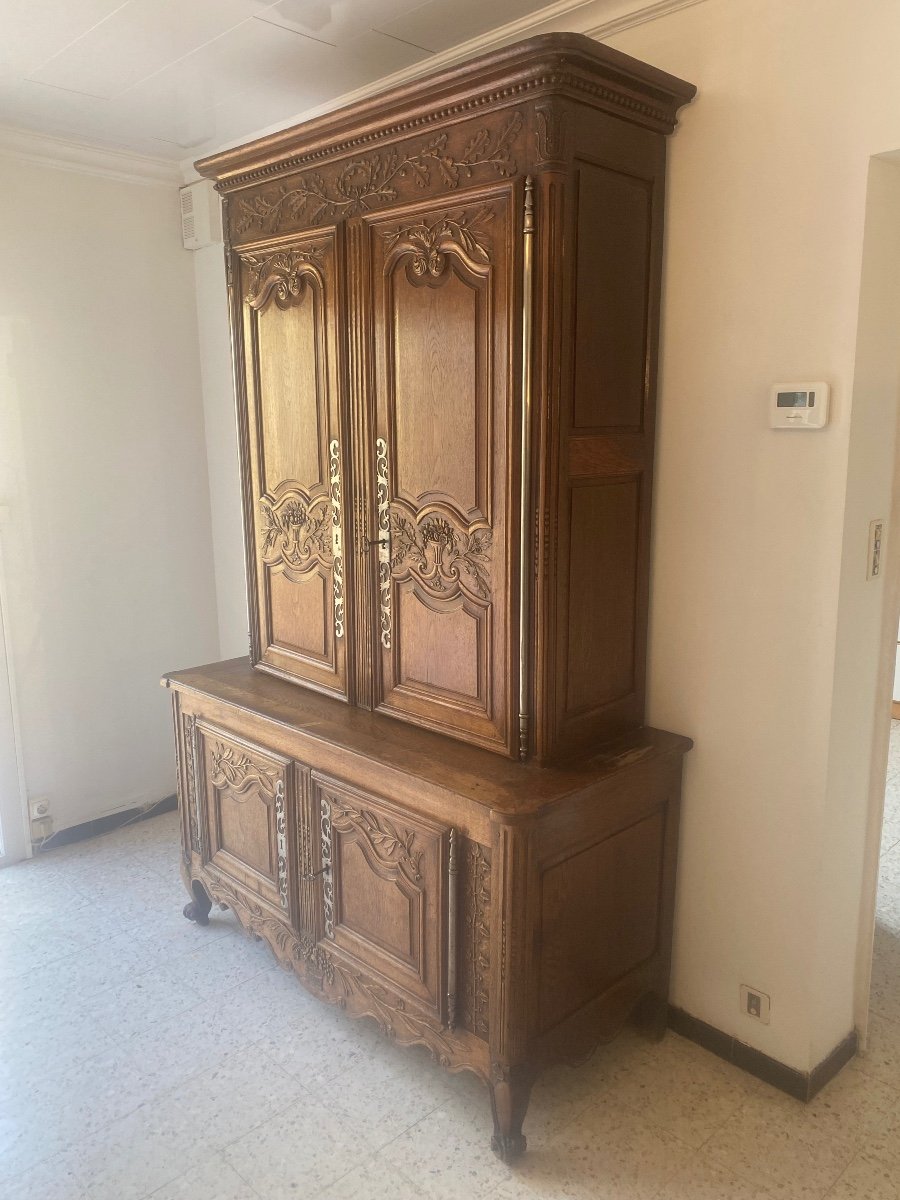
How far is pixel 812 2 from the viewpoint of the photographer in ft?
5.79

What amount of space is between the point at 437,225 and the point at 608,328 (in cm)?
45

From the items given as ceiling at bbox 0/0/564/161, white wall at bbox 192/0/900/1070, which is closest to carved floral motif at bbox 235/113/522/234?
ceiling at bbox 0/0/564/161

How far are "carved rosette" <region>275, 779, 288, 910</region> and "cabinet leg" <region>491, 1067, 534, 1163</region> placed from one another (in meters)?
0.79

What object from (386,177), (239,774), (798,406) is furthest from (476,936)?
(386,177)

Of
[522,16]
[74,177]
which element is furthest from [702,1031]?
[74,177]

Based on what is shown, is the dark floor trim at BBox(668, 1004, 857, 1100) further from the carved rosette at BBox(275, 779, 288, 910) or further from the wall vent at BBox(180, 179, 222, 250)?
the wall vent at BBox(180, 179, 222, 250)

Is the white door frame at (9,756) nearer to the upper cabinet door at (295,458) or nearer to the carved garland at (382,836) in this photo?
the upper cabinet door at (295,458)

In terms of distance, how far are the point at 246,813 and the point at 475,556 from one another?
111 cm

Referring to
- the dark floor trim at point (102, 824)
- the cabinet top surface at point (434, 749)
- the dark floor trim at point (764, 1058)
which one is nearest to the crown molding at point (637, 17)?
the cabinet top surface at point (434, 749)

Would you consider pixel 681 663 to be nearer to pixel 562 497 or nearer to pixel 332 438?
pixel 562 497

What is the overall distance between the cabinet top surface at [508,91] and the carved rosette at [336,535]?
74 cm

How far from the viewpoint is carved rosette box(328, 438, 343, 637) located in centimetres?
233

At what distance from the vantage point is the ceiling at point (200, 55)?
7.00 ft

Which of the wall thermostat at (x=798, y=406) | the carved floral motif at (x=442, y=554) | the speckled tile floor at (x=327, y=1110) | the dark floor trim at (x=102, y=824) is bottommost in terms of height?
the speckled tile floor at (x=327, y=1110)
